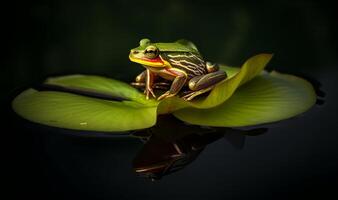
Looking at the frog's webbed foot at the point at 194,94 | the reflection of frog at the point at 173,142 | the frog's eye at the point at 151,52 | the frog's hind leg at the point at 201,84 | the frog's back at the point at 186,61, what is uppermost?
the frog's eye at the point at 151,52

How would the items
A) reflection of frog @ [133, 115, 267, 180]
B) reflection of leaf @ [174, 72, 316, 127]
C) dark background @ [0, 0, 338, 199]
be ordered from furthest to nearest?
reflection of leaf @ [174, 72, 316, 127], reflection of frog @ [133, 115, 267, 180], dark background @ [0, 0, 338, 199]

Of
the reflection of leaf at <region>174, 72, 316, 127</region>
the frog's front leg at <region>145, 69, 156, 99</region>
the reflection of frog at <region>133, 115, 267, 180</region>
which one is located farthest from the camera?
the frog's front leg at <region>145, 69, 156, 99</region>

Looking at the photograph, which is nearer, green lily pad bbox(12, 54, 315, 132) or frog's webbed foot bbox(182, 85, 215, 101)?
A: green lily pad bbox(12, 54, 315, 132)

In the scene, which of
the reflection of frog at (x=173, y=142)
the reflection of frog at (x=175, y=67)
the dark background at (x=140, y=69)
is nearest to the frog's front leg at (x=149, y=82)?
the reflection of frog at (x=175, y=67)

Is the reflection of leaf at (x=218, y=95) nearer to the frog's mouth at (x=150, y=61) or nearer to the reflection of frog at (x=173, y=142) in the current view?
the reflection of frog at (x=173, y=142)

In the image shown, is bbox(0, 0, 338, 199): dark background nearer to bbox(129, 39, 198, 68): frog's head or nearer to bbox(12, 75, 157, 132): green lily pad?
bbox(12, 75, 157, 132): green lily pad

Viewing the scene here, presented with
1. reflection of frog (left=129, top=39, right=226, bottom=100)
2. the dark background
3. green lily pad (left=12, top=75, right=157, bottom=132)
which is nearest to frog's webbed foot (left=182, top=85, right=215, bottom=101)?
reflection of frog (left=129, top=39, right=226, bottom=100)
